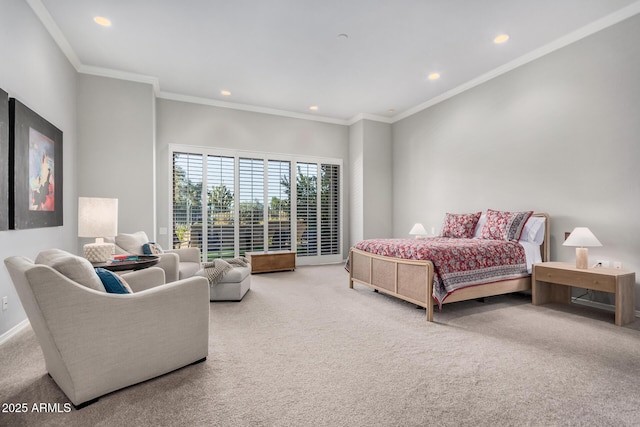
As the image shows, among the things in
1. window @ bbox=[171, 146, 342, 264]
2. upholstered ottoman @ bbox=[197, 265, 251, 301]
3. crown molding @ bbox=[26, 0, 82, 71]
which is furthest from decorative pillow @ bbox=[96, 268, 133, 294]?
window @ bbox=[171, 146, 342, 264]

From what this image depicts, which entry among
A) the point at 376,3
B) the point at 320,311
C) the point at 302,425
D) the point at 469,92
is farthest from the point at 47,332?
the point at 469,92

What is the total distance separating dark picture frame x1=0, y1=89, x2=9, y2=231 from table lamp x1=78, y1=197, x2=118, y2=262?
19.5 inches

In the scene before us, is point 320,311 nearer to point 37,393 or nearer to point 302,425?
point 302,425

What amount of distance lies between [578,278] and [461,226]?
1.66 m

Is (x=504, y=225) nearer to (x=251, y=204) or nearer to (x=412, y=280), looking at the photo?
(x=412, y=280)

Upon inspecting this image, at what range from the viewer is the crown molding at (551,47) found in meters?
3.36

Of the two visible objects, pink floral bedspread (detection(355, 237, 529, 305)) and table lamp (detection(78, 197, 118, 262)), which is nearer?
table lamp (detection(78, 197, 118, 262))

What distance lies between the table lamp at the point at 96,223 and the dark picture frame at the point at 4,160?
0.50m

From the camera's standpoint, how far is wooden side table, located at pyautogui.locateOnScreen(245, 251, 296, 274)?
18.7 feet

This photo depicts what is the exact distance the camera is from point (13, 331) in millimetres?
2838

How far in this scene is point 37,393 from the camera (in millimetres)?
1887

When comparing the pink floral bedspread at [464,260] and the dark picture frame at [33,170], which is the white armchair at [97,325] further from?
the pink floral bedspread at [464,260]

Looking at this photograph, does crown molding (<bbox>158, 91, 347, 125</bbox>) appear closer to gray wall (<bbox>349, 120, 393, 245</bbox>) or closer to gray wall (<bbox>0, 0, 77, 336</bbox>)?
gray wall (<bbox>349, 120, 393, 245</bbox>)

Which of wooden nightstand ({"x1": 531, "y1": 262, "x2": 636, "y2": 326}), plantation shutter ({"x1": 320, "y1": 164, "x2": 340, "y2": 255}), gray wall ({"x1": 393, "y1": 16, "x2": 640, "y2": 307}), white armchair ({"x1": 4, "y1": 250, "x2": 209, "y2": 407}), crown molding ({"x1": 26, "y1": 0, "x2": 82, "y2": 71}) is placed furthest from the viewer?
plantation shutter ({"x1": 320, "y1": 164, "x2": 340, "y2": 255})
